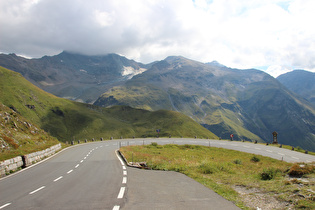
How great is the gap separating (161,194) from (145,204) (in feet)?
5.50

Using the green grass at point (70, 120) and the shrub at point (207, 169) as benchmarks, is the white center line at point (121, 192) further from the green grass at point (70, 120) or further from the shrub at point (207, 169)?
the green grass at point (70, 120)

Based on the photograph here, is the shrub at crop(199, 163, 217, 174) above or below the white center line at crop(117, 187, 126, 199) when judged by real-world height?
below

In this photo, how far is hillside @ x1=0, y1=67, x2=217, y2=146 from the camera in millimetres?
138875

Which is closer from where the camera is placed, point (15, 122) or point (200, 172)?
point (200, 172)

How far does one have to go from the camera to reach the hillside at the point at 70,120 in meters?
139

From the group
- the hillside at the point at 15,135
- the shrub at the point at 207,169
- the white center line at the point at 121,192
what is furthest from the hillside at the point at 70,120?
the white center line at the point at 121,192

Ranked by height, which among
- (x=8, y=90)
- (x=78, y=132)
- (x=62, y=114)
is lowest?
(x=78, y=132)

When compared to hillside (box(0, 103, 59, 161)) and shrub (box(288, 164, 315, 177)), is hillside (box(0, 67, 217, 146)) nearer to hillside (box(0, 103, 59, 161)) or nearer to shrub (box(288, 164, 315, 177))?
hillside (box(0, 103, 59, 161))

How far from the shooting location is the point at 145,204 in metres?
8.27

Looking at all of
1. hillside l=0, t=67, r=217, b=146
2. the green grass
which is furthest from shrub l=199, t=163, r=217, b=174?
hillside l=0, t=67, r=217, b=146

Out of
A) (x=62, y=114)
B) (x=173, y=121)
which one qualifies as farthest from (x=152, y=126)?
(x=62, y=114)

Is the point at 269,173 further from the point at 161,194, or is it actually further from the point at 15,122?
the point at 15,122

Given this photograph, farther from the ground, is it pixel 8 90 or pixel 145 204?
pixel 8 90

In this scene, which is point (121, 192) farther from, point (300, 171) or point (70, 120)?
point (70, 120)
